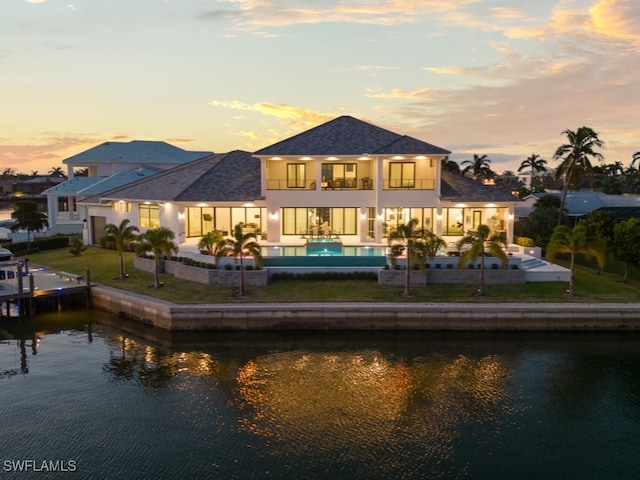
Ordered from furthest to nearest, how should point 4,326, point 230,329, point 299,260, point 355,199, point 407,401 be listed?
point 355,199 < point 299,260 < point 4,326 < point 230,329 < point 407,401

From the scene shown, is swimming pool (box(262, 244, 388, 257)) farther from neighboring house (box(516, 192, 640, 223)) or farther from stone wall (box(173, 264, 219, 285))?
neighboring house (box(516, 192, 640, 223))

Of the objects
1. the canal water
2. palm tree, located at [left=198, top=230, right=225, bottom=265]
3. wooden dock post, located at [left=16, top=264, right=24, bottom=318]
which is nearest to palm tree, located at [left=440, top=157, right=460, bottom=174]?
palm tree, located at [left=198, top=230, right=225, bottom=265]

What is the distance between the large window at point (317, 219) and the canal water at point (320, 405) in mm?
15319

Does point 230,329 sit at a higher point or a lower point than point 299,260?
lower

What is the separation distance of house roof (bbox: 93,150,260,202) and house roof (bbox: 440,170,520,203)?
46.8ft

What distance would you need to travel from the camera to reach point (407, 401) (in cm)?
1867

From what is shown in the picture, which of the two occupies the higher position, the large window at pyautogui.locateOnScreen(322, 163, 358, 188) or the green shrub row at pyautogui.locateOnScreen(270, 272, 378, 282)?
the large window at pyautogui.locateOnScreen(322, 163, 358, 188)

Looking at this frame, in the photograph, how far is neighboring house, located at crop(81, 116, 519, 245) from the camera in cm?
3894

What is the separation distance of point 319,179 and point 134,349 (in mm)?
19781

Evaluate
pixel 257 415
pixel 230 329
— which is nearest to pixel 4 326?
pixel 230 329

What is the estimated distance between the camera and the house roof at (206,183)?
131 ft

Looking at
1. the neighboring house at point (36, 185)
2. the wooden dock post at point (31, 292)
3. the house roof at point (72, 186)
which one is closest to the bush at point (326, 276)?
the wooden dock post at point (31, 292)

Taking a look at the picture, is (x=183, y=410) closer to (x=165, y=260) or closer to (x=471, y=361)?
(x=471, y=361)

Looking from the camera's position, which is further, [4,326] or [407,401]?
[4,326]
